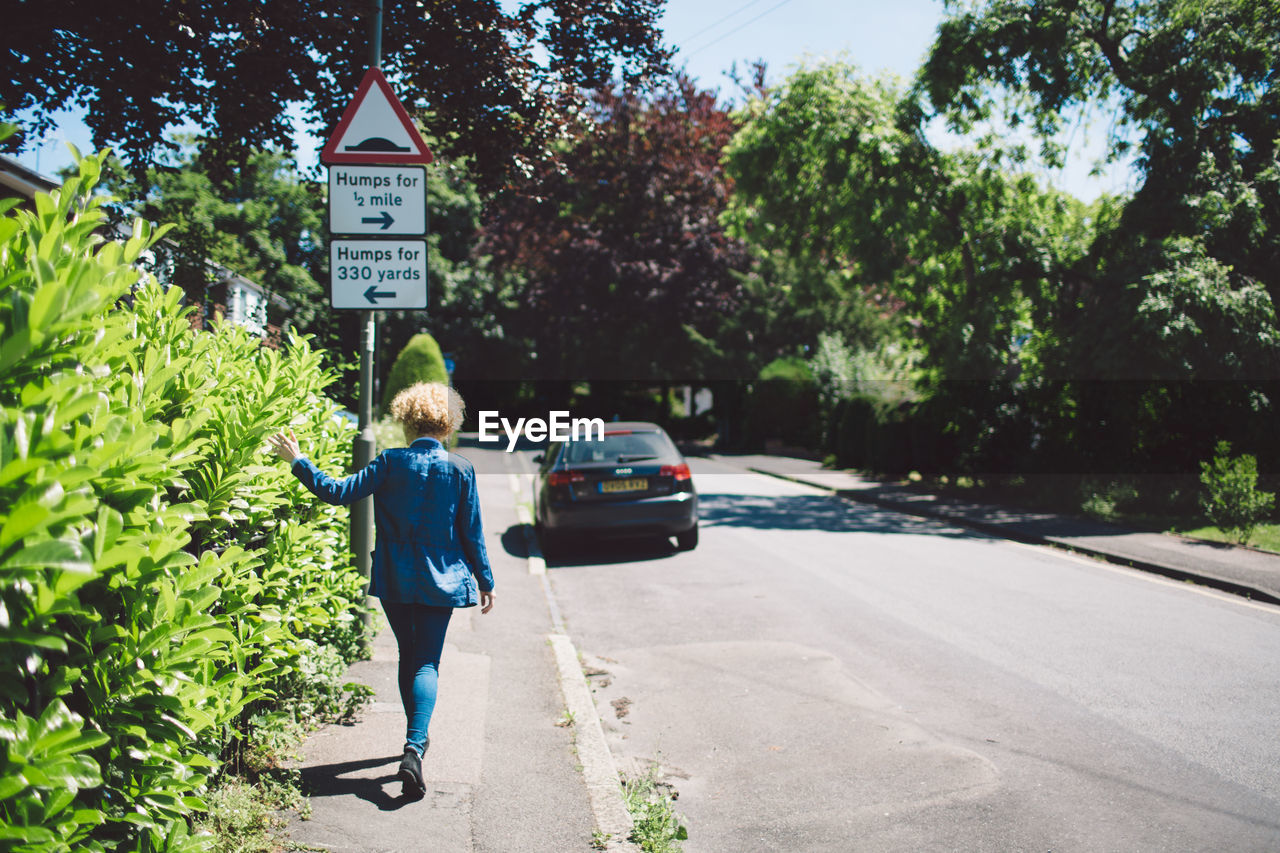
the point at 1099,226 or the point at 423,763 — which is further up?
the point at 1099,226

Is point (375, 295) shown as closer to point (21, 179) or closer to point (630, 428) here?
point (630, 428)

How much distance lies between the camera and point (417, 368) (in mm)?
25859

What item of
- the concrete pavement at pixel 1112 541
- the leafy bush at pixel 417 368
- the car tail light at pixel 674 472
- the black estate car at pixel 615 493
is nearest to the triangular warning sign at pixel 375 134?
the black estate car at pixel 615 493

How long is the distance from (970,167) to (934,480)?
6633 millimetres

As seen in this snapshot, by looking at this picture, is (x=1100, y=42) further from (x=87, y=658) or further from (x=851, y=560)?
(x=87, y=658)

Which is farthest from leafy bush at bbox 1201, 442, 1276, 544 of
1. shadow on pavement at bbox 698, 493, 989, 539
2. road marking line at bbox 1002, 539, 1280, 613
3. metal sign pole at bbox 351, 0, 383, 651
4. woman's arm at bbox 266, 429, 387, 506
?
woman's arm at bbox 266, 429, 387, 506

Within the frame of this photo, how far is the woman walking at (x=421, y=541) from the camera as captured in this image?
4.03m

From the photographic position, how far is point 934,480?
20.0 metres

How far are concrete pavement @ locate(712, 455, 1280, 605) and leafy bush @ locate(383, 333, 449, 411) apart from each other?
37.9 feet

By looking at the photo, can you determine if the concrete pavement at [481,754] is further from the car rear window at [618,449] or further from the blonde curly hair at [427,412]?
the car rear window at [618,449]

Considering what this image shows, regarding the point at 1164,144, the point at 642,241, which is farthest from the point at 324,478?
the point at 642,241

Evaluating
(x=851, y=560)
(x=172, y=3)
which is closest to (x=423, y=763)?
(x=172, y=3)

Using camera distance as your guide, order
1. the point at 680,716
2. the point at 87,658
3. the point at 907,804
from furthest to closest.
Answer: the point at 680,716, the point at 907,804, the point at 87,658

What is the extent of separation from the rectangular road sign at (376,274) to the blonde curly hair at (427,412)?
1348 millimetres
